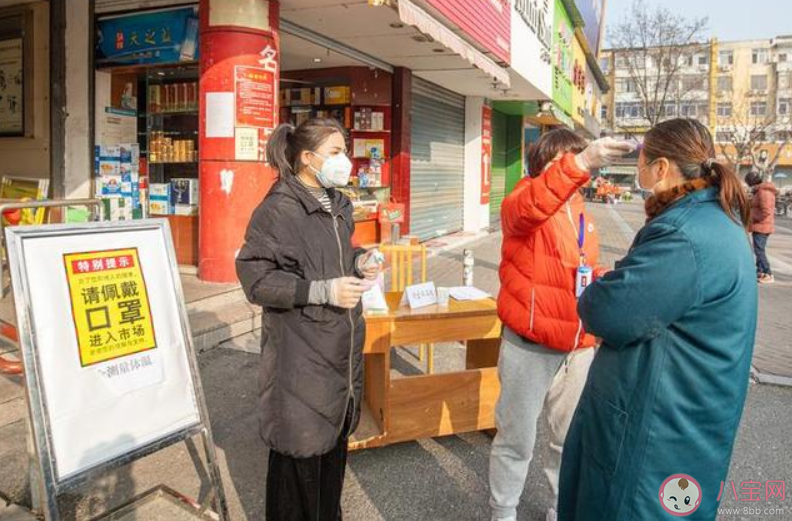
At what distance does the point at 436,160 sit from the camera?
43.0ft

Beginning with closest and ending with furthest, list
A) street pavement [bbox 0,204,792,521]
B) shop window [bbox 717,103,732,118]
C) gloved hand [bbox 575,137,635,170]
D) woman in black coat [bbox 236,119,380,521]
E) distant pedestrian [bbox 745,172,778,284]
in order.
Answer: gloved hand [bbox 575,137,635,170] → woman in black coat [bbox 236,119,380,521] → street pavement [bbox 0,204,792,521] → distant pedestrian [bbox 745,172,778,284] → shop window [bbox 717,103,732,118]

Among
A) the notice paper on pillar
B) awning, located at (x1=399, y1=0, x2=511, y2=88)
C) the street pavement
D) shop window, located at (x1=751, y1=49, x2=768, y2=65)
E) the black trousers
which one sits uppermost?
shop window, located at (x1=751, y1=49, x2=768, y2=65)

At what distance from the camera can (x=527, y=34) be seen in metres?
13.3

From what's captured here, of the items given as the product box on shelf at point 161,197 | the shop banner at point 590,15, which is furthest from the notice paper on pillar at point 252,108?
the shop banner at point 590,15

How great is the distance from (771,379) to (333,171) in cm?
445

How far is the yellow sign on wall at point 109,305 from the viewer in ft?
7.64

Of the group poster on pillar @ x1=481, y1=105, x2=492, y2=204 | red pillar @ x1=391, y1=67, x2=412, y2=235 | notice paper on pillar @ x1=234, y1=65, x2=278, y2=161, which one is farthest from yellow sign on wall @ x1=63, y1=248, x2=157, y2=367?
poster on pillar @ x1=481, y1=105, x2=492, y2=204

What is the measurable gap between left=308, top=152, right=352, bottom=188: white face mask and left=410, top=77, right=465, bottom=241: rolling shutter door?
9.22m

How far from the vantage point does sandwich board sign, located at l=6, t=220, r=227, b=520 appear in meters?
2.15

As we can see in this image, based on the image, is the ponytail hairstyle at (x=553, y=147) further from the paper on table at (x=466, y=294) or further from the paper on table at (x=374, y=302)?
the paper on table at (x=466, y=294)

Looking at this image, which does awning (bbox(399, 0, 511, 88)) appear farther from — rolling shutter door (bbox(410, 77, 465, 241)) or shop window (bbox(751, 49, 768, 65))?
shop window (bbox(751, 49, 768, 65))

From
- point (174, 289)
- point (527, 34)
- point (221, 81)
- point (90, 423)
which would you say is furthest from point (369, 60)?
point (90, 423)

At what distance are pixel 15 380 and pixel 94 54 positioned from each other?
4.30m

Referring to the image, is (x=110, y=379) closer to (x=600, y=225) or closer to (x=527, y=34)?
(x=527, y=34)
